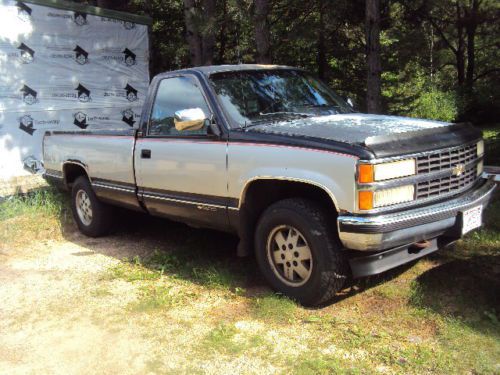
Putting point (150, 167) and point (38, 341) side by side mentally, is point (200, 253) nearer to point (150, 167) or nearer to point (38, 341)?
point (150, 167)

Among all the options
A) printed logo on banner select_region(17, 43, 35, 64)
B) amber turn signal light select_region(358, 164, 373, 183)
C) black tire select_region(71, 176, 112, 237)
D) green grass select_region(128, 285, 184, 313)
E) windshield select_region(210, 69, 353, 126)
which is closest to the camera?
amber turn signal light select_region(358, 164, 373, 183)

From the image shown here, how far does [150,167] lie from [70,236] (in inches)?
86.0

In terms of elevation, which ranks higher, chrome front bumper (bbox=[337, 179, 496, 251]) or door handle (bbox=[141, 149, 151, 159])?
door handle (bbox=[141, 149, 151, 159])

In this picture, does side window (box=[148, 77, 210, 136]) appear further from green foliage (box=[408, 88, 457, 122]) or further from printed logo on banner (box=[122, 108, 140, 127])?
green foliage (box=[408, 88, 457, 122])

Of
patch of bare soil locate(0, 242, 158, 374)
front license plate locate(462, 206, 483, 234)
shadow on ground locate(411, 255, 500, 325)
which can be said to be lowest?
patch of bare soil locate(0, 242, 158, 374)

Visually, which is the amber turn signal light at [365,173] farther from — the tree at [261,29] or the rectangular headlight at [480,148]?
the tree at [261,29]

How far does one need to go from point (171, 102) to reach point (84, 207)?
7.49ft

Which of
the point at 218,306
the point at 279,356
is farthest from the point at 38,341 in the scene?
the point at 279,356

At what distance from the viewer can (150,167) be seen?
5.10 meters

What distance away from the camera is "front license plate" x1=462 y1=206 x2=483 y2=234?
3.83 metres

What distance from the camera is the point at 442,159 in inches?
151

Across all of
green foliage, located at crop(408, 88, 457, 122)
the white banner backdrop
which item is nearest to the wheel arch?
the white banner backdrop

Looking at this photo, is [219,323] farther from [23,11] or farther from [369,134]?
[23,11]

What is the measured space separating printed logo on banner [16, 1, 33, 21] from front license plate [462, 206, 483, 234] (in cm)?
980
